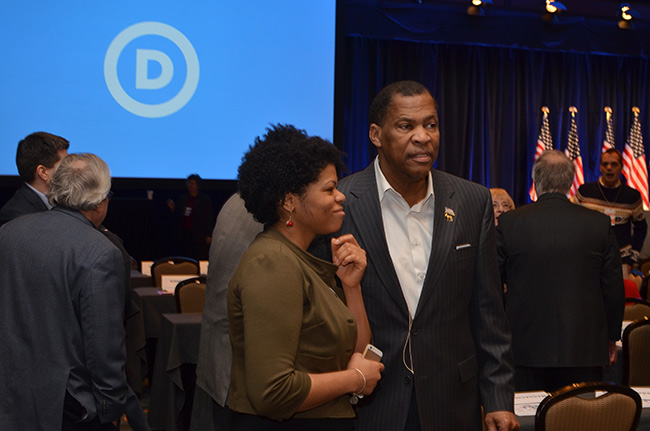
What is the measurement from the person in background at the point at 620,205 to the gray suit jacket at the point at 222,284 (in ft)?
14.0

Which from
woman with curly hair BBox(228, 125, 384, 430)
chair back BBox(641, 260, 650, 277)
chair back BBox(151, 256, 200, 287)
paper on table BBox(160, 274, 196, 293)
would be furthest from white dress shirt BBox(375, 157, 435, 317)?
chair back BBox(641, 260, 650, 277)

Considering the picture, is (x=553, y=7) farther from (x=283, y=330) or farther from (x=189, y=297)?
(x=283, y=330)

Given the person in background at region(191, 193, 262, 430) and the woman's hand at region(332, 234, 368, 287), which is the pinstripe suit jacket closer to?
the woman's hand at region(332, 234, 368, 287)

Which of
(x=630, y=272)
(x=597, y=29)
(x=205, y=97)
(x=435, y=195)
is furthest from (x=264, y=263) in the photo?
(x=597, y=29)

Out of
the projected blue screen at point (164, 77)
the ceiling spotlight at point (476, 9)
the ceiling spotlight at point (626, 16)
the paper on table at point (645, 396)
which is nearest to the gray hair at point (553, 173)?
the paper on table at point (645, 396)

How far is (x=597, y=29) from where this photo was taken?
1117 cm

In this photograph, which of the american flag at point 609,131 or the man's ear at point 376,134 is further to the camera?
the american flag at point 609,131

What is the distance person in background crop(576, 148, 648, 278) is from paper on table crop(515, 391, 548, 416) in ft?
11.8

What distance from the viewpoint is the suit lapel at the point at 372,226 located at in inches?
83.7

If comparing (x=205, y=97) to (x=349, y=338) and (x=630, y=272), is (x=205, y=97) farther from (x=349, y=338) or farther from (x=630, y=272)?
(x=349, y=338)

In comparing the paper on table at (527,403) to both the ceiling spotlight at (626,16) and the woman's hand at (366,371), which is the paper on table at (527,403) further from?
the ceiling spotlight at (626,16)

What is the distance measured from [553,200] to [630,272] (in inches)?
119

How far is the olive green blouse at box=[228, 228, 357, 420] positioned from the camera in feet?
5.31

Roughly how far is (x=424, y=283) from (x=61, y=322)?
1255 mm
